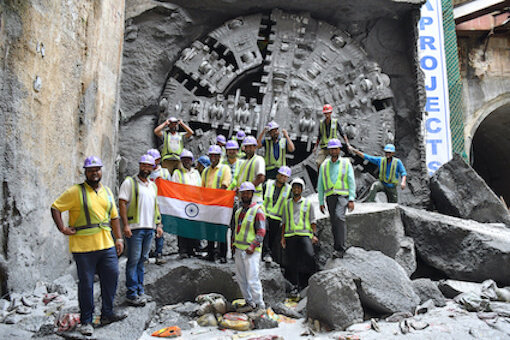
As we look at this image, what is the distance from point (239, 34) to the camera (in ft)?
33.3

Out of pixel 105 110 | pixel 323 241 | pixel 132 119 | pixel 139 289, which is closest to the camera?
pixel 139 289

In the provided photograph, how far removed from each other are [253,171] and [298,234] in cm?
107

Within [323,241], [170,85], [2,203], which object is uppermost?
[170,85]

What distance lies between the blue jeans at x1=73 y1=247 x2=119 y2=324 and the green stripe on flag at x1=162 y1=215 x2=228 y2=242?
1.56 meters

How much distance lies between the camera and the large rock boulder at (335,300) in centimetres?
486

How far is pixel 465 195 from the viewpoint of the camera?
28.4ft

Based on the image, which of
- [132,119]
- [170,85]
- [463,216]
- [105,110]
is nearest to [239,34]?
[170,85]

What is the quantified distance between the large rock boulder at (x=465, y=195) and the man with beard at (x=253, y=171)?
4635mm

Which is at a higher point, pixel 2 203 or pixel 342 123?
pixel 342 123

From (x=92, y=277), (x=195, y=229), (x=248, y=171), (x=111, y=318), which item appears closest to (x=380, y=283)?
(x=248, y=171)

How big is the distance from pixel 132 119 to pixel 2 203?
4899 mm

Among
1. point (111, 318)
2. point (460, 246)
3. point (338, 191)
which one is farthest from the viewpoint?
point (460, 246)

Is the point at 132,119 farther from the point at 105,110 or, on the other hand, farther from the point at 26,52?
the point at 26,52

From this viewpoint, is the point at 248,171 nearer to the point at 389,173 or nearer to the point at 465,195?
the point at 389,173
